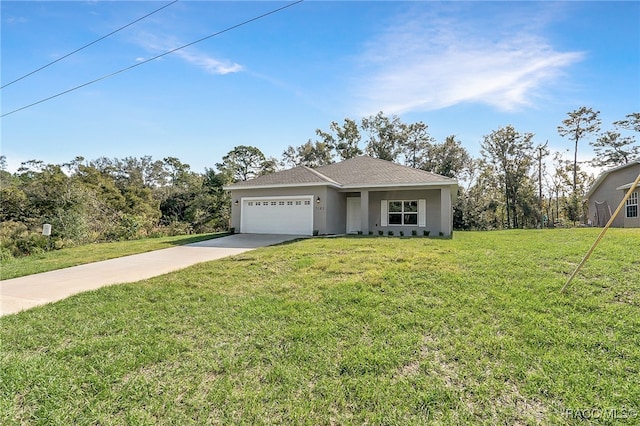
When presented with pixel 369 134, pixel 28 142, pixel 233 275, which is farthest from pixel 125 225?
pixel 369 134

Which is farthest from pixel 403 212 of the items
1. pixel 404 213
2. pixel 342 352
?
pixel 342 352

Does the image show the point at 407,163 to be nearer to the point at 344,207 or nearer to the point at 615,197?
the point at 615,197

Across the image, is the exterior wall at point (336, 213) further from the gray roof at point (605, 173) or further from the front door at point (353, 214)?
the gray roof at point (605, 173)

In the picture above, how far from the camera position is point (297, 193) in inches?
612

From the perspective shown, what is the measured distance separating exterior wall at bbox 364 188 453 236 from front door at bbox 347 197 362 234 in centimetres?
72

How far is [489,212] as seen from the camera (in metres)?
27.8

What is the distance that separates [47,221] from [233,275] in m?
13.5

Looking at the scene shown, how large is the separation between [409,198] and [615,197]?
13.0m

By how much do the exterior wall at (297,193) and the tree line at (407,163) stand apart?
507cm

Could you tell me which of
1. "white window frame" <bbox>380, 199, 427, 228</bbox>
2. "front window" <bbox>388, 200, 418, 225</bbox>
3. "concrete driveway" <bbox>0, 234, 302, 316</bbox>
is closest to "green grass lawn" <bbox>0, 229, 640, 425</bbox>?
"concrete driveway" <bbox>0, 234, 302, 316</bbox>

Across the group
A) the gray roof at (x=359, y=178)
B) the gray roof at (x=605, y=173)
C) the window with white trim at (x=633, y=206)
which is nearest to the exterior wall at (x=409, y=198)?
the gray roof at (x=359, y=178)

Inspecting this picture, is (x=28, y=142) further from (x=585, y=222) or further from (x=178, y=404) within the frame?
(x=585, y=222)

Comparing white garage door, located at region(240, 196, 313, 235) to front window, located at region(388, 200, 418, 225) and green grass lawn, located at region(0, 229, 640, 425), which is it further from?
green grass lawn, located at region(0, 229, 640, 425)

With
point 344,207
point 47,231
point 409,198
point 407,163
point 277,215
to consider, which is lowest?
point 47,231
